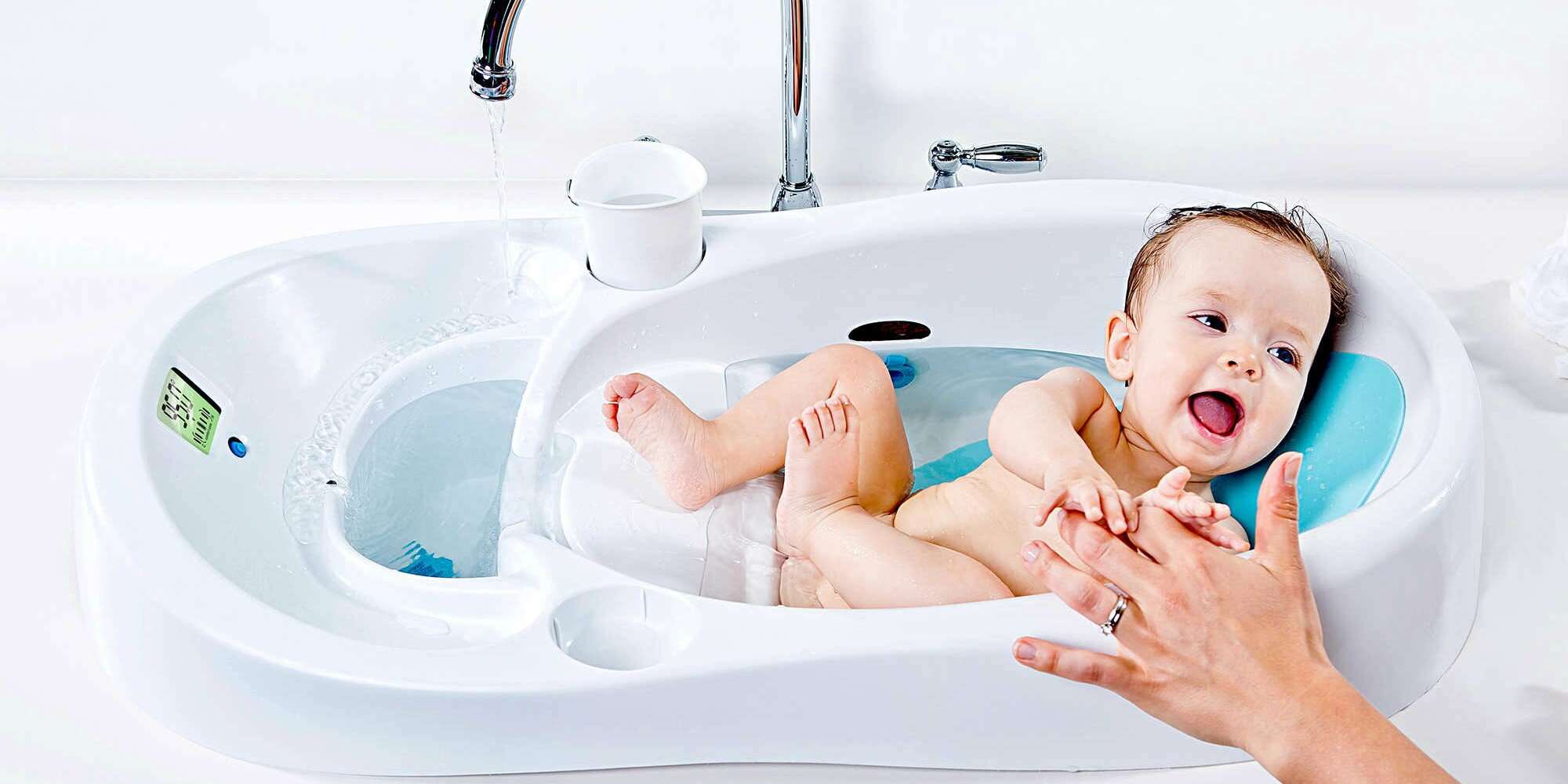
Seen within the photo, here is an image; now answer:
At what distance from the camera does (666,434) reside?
1.20 m

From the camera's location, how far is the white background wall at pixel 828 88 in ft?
5.01

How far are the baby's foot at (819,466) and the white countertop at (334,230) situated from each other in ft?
0.86

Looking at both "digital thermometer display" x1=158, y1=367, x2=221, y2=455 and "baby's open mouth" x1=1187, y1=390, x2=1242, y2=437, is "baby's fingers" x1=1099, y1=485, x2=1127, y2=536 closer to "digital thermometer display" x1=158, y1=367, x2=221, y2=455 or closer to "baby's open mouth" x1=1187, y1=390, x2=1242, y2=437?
"baby's open mouth" x1=1187, y1=390, x2=1242, y2=437

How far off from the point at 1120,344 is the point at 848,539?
39 centimetres

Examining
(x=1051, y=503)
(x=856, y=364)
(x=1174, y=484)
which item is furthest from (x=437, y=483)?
(x=1174, y=484)

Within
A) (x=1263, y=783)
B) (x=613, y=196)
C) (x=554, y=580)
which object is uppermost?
(x=613, y=196)

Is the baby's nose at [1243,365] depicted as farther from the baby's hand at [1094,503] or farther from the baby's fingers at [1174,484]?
the baby's fingers at [1174,484]

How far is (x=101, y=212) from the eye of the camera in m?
1.59

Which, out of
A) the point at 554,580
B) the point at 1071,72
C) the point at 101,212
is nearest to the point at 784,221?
the point at 1071,72

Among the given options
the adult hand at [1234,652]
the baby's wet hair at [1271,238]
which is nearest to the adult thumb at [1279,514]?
the adult hand at [1234,652]

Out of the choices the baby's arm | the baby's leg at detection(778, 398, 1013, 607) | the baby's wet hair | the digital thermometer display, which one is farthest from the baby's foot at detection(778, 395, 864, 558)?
the digital thermometer display

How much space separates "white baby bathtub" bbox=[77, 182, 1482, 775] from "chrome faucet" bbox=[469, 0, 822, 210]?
0.22 ft

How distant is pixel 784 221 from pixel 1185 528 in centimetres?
66

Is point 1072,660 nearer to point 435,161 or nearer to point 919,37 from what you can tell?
point 919,37
